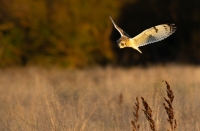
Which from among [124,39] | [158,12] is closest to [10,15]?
[158,12]

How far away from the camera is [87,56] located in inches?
886

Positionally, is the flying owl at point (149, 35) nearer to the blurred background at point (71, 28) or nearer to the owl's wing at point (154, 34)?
the owl's wing at point (154, 34)

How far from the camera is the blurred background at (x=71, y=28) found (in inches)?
804

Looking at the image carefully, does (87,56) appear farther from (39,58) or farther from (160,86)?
(160,86)

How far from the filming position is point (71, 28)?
20.9 meters

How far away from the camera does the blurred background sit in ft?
67.0

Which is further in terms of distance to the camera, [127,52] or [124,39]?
[127,52]

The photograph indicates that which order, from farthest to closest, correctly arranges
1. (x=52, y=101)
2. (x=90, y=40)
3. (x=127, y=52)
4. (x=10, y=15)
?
(x=127, y=52), (x=90, y=40), (x=10, y=15), (x=52, y=101)

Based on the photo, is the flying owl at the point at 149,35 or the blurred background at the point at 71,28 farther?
the blurred background at the point at 71,28

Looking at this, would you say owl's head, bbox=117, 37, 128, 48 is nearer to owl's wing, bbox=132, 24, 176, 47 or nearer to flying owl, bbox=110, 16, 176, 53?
flying owl, bbox=110, 16, 176, 53

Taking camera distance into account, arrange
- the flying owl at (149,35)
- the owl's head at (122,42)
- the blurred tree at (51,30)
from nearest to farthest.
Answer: the owl's head at (122,42)
the flying owl at (149,35)
the blurred tree at (51,30)

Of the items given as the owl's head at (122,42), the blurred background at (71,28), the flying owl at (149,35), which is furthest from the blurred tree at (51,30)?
the owl's head at (122,42)

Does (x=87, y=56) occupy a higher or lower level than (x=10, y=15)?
lower

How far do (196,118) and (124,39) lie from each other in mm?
1735
